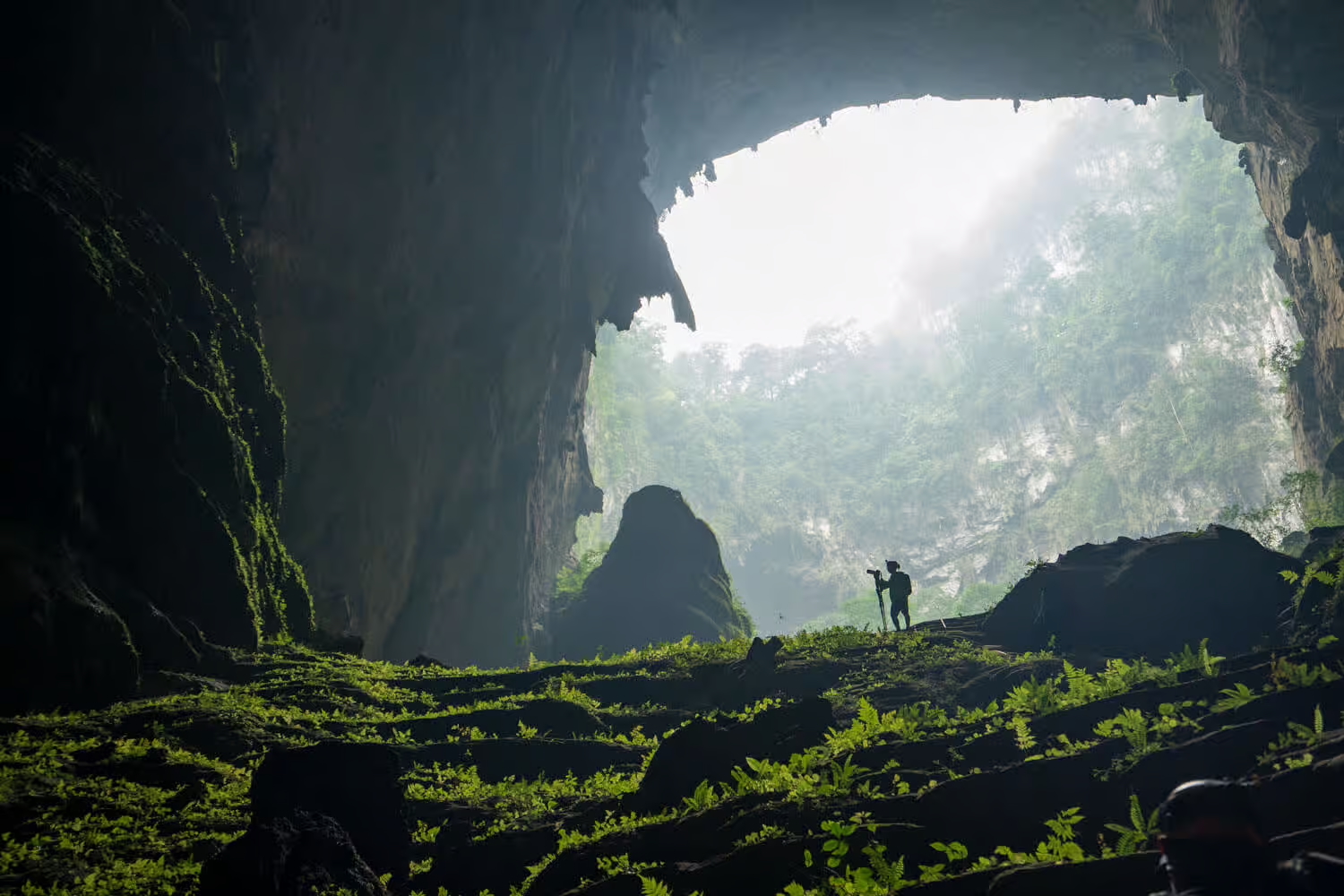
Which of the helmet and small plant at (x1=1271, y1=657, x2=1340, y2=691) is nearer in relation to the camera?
the helmet

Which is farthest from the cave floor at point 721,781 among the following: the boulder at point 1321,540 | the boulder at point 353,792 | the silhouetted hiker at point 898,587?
the silhouetted hiker at point 898,587

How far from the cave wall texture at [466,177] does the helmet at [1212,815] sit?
9746 mm

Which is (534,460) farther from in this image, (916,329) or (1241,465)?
(916,329)

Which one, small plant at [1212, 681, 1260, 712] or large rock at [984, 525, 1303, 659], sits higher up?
large rock at [984, 525, 1303, 659]

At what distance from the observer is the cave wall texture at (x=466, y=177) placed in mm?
11828

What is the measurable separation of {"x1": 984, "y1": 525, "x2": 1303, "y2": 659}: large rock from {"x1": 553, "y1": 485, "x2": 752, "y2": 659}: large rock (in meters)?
13.3

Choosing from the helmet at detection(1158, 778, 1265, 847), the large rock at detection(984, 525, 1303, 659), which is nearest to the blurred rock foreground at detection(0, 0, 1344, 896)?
the helmet at detection(1158, 778, 1265, 847)

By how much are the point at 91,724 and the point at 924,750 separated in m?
7.59

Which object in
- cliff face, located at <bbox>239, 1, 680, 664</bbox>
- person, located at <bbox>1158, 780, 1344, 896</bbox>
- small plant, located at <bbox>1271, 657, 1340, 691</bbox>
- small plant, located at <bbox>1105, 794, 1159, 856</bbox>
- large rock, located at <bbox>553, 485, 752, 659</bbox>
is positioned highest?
cliff face, located at <bbox>239, 1, 680, 664</bbox>

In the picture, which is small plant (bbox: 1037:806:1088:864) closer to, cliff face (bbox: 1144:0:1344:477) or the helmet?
the helmet

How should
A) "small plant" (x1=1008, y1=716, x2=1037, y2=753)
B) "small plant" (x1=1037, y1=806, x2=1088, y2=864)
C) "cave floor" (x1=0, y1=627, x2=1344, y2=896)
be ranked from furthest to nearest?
1. "small plant" (x1=1008, y1=716, x2=1037, y2=753)
2. "cave floor" (x1=0, y1=627, x2=1344, y2=896)
3. "small plant" (x1=1037, y1=806, x2=1088, y2=864)

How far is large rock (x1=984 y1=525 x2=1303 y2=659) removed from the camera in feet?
41.1

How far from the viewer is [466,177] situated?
18.5m

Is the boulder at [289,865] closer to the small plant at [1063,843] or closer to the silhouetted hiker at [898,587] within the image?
the small plant at [1063,843]
